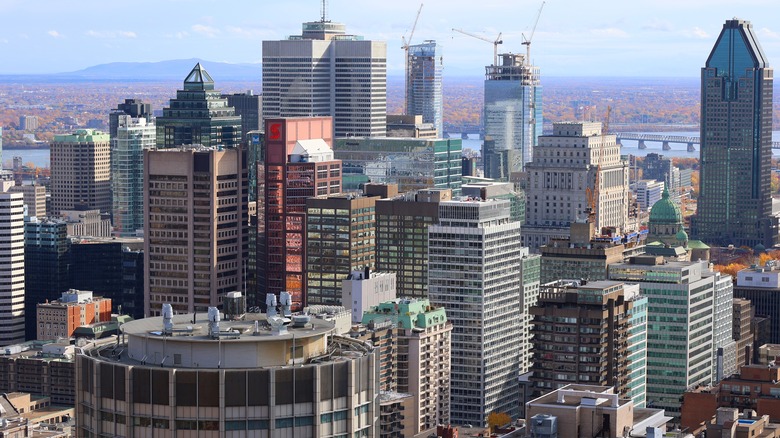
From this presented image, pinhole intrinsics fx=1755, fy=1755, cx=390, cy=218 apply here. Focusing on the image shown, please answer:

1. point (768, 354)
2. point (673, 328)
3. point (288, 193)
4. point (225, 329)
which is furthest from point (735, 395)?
point (225, 329)

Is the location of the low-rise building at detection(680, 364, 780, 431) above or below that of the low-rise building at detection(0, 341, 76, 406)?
above

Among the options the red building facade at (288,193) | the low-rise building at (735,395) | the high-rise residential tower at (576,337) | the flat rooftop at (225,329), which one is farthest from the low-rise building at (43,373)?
the flat rooftop at (225,329)

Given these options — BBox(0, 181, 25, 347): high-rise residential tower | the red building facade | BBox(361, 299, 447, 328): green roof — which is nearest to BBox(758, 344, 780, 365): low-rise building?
BBox(361, 299, 447, 328): green roof

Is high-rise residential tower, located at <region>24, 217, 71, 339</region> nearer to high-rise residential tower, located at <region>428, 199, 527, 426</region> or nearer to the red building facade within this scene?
the red building facade

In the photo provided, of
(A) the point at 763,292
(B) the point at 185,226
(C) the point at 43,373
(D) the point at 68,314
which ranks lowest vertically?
(C) the point at 43,373

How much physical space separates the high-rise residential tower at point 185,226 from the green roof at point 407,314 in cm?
2783

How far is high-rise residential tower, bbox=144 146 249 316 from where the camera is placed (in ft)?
534

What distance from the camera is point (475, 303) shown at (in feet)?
482

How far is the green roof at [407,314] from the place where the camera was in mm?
135875

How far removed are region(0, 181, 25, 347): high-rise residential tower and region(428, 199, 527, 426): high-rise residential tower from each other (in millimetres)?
53624

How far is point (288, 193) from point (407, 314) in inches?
1366

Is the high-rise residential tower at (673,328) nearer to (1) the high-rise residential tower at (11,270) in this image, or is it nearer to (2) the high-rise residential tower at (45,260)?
(1) the high-rise residential tower at (11,270)

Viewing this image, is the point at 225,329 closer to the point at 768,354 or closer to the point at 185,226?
the point at 768,354

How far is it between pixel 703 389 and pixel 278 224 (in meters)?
57.3
